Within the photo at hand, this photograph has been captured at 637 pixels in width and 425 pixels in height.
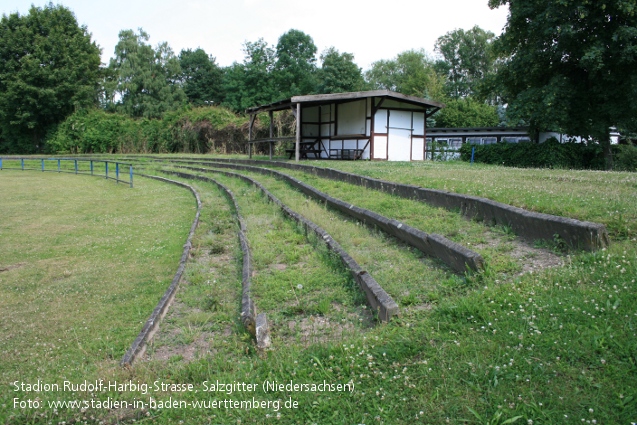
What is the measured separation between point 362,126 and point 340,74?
29378 mm

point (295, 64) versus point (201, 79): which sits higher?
point (295, 64)

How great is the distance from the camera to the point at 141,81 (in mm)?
54312

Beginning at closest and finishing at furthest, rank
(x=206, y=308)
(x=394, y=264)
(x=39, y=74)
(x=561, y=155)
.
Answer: (x=206, y=308) → (x=394, y=264) → (x=561, y=155) → (x=39, y=74)

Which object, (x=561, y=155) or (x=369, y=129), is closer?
(x=561, y=155)

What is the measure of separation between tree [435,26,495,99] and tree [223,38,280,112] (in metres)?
24.9

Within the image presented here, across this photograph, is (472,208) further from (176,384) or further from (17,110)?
(17,110)

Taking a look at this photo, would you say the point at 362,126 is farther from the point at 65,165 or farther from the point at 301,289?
the point at 65,165

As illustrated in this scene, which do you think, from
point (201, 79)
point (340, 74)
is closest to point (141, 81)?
point (201, 79)

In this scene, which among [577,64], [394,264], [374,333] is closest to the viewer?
Result: [374,333]

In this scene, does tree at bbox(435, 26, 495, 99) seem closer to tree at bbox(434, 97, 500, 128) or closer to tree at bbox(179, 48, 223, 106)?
tree at bbox(434, 97, 500, 128)

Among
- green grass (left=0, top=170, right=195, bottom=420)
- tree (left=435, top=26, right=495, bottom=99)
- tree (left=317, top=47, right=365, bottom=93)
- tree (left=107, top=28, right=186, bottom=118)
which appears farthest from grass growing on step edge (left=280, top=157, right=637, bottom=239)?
tree (left=435, top=26, right=495, bottom=99)

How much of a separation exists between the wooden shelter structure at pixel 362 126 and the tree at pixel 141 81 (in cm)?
3559

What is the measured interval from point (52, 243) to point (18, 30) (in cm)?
4474

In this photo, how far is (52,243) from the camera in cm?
855
